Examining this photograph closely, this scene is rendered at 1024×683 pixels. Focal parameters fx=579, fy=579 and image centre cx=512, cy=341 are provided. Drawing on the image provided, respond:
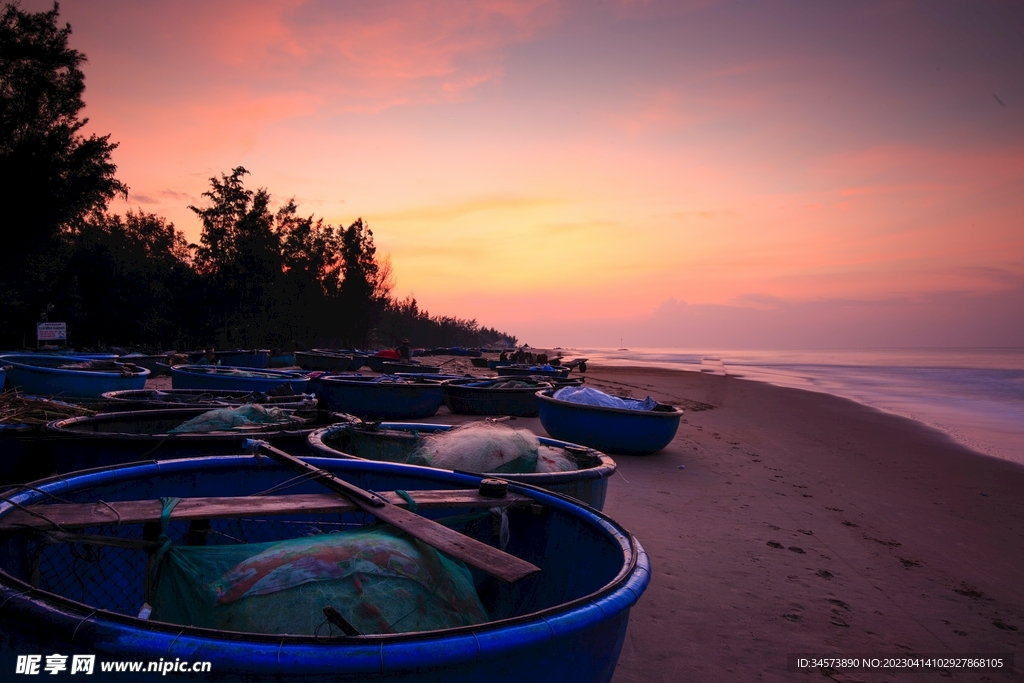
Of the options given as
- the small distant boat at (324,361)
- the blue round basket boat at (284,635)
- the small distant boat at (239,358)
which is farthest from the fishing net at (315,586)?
the small distant boat at (324,361)

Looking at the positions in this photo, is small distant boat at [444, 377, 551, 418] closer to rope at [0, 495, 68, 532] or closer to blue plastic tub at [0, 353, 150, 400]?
blue plastic tub at [0, 353, 150, 400]

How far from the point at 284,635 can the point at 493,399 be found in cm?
1122

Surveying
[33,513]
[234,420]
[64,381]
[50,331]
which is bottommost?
[64,381]

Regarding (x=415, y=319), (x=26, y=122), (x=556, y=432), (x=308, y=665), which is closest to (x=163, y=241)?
(x=26, y=122)

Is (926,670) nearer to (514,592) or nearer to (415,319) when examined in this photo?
(514,592)

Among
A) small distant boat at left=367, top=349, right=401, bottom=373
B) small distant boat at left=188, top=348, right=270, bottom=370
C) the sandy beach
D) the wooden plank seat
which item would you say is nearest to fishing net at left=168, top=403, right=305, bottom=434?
the wooden plank seat

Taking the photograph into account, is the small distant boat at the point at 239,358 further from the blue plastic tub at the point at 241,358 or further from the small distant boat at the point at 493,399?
the small distant boat at the point at 493,399

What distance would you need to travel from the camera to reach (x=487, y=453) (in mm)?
4168

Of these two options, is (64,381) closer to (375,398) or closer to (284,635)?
(375,398)

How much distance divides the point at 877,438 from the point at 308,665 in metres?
15.4

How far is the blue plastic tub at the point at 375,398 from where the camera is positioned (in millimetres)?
10867

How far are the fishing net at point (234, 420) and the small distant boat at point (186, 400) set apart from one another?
50.5 inches

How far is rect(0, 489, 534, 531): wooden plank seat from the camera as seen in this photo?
212 cm

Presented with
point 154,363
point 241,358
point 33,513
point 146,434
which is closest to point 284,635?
point 33,513
